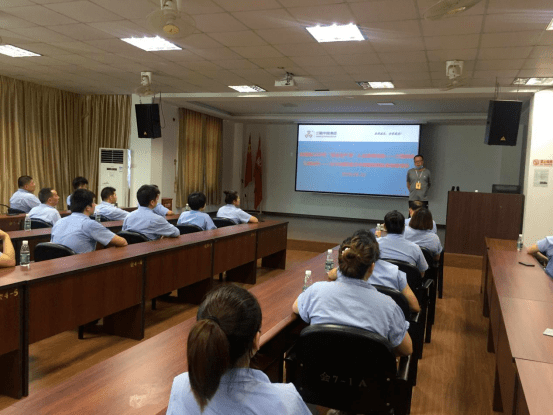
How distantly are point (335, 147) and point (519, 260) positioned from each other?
7668mm

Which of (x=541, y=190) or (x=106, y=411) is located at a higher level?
(x=541, y=190)

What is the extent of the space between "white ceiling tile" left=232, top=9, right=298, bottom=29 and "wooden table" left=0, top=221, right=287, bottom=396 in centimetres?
221

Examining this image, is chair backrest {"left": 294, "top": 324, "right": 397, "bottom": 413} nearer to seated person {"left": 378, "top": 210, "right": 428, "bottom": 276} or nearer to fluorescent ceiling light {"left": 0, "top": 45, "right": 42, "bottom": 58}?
seated person {"left": 378, "top": 210, "right": 428, "bottom": 276}

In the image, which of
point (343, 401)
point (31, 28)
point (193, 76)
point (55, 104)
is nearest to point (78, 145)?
point (55, 104)

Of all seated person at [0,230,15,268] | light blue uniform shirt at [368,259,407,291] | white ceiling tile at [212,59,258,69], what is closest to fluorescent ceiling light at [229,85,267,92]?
white ceiling tile at [212,59,258,69]

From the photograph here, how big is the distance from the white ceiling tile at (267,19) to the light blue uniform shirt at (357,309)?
3191 millimetres

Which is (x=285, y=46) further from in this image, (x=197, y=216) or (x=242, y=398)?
(x=242, y=398)

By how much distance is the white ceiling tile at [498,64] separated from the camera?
18.1ft

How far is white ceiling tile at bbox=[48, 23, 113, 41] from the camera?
4949 millimetres

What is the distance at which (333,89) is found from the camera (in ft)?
25.6

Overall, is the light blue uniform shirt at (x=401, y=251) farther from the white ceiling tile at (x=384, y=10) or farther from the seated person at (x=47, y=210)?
the seated person at (x=47, y=210)

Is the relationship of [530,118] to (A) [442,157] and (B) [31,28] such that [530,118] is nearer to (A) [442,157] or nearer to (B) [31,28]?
(A) [442,157]

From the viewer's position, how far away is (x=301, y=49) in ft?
17.9

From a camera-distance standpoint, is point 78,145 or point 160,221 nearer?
point 160,221
